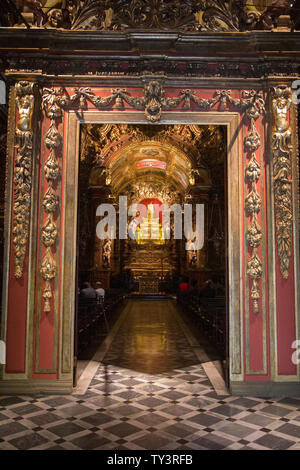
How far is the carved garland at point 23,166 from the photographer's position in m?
5.75

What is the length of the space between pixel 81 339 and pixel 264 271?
14.7 feet

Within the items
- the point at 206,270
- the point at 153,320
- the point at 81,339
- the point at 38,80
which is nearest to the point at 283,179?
the point at 38,80

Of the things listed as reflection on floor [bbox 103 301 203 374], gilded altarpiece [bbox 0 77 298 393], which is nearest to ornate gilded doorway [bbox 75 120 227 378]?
reflection on floor [bbox 103 301 203 374]

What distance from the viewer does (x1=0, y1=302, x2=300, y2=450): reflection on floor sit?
13.3ft

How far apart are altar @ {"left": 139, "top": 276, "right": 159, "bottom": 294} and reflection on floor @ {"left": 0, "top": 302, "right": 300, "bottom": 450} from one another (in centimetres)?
1468

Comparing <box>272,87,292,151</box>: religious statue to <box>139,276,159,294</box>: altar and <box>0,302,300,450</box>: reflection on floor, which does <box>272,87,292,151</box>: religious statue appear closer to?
<box>0,302,300,450</box>: reflection on floor

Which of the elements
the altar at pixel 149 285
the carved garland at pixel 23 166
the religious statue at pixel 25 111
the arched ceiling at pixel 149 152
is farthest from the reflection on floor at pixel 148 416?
the altar at pixel 149 285

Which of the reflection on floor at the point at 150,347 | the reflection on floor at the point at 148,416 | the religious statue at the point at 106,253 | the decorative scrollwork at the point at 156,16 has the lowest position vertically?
the reflection on floor at the point at 150,347

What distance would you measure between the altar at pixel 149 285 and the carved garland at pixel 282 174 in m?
16.5

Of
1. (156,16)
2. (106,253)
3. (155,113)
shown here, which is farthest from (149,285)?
(156,16)

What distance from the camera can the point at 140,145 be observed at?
56.1 feet

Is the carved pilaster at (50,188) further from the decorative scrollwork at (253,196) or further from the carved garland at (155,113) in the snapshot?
the decorative scrollwork at (253,196)

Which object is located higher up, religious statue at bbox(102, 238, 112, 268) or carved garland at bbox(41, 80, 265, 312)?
carved garland at bbox(41, 80, 265, 312)

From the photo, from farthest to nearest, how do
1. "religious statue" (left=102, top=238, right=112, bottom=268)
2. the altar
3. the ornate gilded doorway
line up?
the altar, "religious statue" (left=102, top=238, right=112, bottom=268), the ornate gilded doorway
